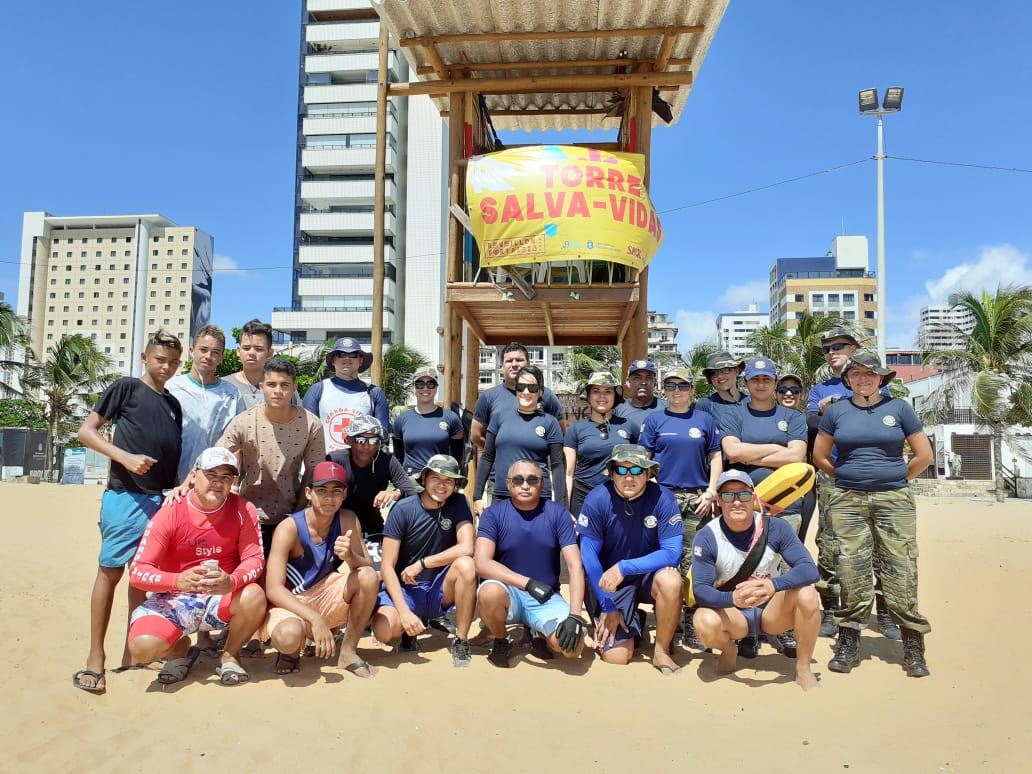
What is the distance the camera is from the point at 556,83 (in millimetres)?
9086

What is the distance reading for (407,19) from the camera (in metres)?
8.35

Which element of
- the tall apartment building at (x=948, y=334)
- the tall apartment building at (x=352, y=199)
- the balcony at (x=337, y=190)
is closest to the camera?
the tall apartment building at (x=948, y=334)

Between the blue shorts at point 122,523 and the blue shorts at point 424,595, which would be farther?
the blue shorts at point 424,595

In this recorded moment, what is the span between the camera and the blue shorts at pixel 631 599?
5180 mm

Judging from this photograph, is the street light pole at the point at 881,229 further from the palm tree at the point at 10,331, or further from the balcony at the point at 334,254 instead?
the balcony at the point at 334,254

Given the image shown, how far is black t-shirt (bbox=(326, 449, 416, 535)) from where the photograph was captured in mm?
5453

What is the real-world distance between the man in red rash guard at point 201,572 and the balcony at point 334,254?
217ft

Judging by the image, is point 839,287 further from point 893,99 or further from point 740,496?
point 740,496

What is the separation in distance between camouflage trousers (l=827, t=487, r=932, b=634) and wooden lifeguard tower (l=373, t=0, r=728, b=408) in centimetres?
391

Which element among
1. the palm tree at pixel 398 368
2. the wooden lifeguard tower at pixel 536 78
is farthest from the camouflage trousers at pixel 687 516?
the palm tree at pixel 398 368

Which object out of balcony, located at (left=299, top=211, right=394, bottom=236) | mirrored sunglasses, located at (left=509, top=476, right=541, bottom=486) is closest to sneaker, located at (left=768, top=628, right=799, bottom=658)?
mirrored sunglasses, located at (left=509, top=476, right=541, bottom=486)

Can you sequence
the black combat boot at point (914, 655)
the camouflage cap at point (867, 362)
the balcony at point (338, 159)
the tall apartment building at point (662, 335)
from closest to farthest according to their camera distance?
the black combat boot at point (914, 655)
the camouflage cap at point (867, 362)
the balcony at point (338, 159)
the tall apartment building at point (662, 335)

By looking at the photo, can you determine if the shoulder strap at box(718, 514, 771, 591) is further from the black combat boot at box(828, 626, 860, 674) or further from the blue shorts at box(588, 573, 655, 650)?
the black combat boot at box(828, 626, 860, 674)

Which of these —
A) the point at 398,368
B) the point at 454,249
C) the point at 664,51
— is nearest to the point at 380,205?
the point at 454,249
